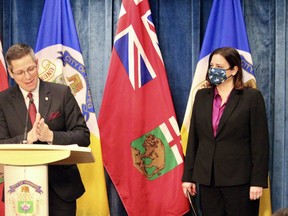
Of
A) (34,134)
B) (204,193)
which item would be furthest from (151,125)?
(34,134)

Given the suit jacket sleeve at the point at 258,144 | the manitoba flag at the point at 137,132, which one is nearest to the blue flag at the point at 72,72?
the manitoba flag at the point at 137,132

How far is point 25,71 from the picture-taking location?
2.51 m

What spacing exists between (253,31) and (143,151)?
1210mm

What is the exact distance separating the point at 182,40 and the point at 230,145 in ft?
3.91

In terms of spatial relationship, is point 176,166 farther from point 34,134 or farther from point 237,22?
point 34,134

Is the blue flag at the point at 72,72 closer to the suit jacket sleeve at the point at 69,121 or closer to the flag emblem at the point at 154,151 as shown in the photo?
the flag emblem at the point at 154,151

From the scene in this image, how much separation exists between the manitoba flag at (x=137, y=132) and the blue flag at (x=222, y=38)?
0.56 ft

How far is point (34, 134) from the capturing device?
217 centimetres

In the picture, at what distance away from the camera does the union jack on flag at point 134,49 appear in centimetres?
377

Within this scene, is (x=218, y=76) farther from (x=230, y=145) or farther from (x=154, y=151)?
(x=154, y=151)

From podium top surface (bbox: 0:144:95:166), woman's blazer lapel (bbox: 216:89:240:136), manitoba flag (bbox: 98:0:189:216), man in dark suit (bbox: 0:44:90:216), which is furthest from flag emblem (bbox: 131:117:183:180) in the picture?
podium top surface (bbox: 0:144:95:166)

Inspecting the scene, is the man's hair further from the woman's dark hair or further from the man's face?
the woman's dark hair

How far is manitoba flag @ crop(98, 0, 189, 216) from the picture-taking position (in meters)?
3.77

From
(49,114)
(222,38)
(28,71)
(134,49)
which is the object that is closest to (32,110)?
(49,114)
